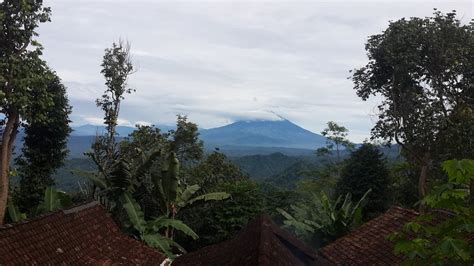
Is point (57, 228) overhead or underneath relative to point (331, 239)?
overhead

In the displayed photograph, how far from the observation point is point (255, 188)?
826 inches

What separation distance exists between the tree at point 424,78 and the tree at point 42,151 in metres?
15.4

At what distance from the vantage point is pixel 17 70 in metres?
15.8

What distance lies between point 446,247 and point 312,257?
5.30 meters

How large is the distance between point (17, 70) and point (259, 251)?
12.9 m

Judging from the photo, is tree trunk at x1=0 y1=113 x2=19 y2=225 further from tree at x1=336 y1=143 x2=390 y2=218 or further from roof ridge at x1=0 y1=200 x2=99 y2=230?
tree at x1=336 y1=143 x2=390 y2=218

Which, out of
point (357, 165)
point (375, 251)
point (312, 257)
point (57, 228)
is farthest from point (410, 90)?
point (57, 228)

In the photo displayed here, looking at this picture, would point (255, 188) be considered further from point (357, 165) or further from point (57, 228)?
point (57, 228)

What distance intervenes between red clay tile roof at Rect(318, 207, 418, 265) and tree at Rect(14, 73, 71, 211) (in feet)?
50.8

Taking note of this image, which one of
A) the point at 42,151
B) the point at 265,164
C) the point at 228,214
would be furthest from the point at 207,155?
the point at 265,164

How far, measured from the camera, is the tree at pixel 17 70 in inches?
618

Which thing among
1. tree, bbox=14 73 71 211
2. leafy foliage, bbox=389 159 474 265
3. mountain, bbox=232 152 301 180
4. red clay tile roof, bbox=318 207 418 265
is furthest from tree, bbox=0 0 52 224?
mountain, bbox=232 152 301 180

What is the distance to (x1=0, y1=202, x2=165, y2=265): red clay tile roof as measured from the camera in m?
8.19

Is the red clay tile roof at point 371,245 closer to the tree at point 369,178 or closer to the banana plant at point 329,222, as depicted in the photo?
the banana plant at point 329,222
